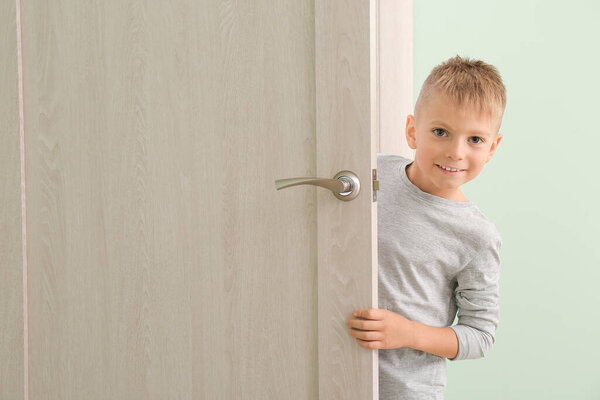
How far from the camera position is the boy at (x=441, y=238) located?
118 cm

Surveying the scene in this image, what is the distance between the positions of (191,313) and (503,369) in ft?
4.40

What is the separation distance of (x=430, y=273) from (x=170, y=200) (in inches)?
20.9

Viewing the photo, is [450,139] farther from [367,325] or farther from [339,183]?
[367,325]

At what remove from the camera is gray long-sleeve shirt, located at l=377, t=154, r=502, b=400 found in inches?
48.1

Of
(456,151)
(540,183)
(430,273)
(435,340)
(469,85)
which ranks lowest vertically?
(435,340)

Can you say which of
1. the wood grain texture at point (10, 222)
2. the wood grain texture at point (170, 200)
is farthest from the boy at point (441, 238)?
the wood grain texture at point (10, 222)

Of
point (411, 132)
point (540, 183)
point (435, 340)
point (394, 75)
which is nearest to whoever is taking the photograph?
point (435, 340)

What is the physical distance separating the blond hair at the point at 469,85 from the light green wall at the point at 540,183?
818 mm

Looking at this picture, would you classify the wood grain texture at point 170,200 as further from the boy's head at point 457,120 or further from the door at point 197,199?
the boy's head at point 457,120

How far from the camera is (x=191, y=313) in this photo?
1.22 m

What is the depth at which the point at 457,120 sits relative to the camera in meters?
1.17

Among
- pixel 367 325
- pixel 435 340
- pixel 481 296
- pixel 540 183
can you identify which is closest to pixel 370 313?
pixel 367 325

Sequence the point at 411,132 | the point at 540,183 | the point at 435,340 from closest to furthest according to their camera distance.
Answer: the point at 435,340
the point at 411,132
the point at 540,183

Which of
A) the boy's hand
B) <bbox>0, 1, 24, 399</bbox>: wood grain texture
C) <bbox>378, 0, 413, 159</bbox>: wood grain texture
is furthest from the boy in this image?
<bbox>0, 1, 24, 399</bbox>: wood grain texture
